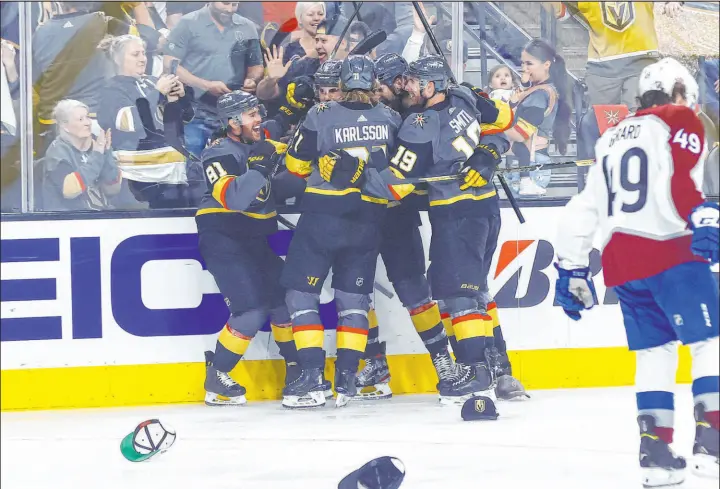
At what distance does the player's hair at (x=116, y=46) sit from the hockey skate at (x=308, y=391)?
1645 millimetres

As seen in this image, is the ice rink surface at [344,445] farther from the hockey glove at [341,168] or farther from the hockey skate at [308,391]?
the hockey glove at [341,168]

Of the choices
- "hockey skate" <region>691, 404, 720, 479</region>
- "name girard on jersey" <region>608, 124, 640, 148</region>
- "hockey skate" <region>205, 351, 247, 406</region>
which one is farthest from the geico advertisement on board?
"hockey skate" <region>691, 404, 720, 479</region>

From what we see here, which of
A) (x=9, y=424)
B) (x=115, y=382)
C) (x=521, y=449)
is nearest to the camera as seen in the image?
(x=521, y=449)

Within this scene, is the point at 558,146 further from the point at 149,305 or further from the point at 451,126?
the point at 149,305

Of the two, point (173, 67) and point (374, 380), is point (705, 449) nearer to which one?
point (374, 380)

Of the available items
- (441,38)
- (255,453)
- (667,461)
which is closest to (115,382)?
(255,453)

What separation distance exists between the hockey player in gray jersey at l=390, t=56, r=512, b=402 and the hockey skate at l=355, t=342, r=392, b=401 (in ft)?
1.28

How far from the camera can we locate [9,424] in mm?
5180

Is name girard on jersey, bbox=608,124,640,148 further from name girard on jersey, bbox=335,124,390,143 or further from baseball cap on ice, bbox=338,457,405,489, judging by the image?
name girard on jersey, bbox=335,124,390,143

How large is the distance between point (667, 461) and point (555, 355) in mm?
2135

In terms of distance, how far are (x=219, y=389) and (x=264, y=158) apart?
1063 millimetres

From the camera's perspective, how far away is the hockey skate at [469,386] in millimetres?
5375

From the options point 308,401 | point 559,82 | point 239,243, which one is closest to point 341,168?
point 239,243

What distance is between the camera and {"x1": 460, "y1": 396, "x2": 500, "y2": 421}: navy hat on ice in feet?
16.7
